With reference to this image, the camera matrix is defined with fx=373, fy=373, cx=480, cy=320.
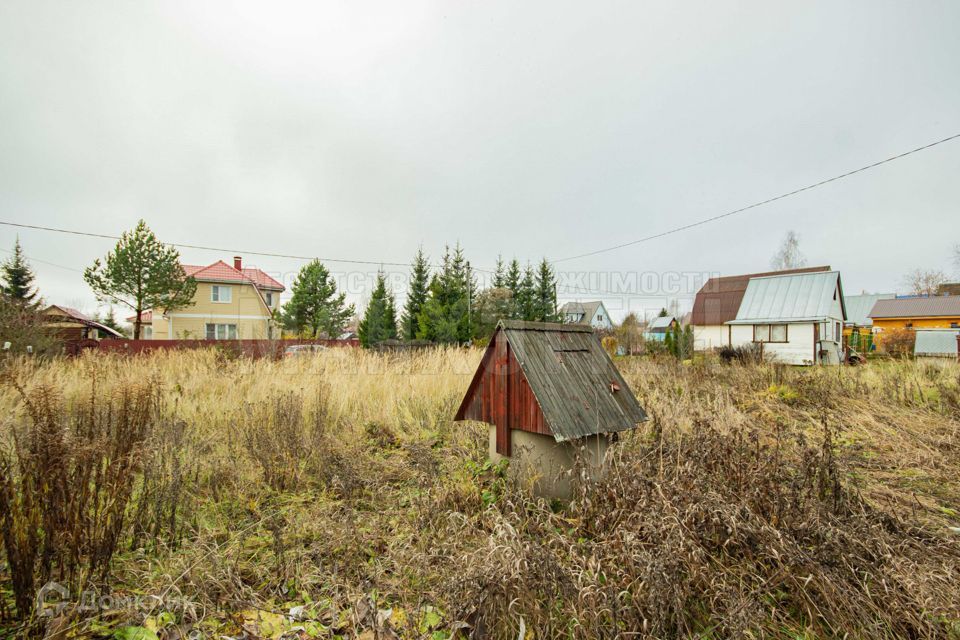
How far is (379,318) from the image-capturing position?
78.6 feet

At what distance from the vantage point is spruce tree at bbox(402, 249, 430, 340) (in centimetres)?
2362

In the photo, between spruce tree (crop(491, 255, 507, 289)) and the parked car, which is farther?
spruce tree (crop(491, 255, 507, 289))

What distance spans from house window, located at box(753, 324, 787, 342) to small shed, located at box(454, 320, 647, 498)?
19515mm

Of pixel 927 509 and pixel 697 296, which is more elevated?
pixel 697 296

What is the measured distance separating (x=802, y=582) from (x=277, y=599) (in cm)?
261

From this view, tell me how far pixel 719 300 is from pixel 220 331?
33696 mm

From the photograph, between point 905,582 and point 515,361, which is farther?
point 515,361

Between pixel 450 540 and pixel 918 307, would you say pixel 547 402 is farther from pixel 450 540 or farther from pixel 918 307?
pixel 918 307

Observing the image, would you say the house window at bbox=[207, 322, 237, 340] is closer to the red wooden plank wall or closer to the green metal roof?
the red wooden plank wall

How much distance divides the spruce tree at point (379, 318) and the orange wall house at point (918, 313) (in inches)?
1381

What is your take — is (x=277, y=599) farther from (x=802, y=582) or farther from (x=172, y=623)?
(x=802, y=582)

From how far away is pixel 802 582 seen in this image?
181cm

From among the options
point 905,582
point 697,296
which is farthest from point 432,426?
point 697,296

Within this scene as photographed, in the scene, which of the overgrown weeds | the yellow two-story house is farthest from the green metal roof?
the yellow two-story house
